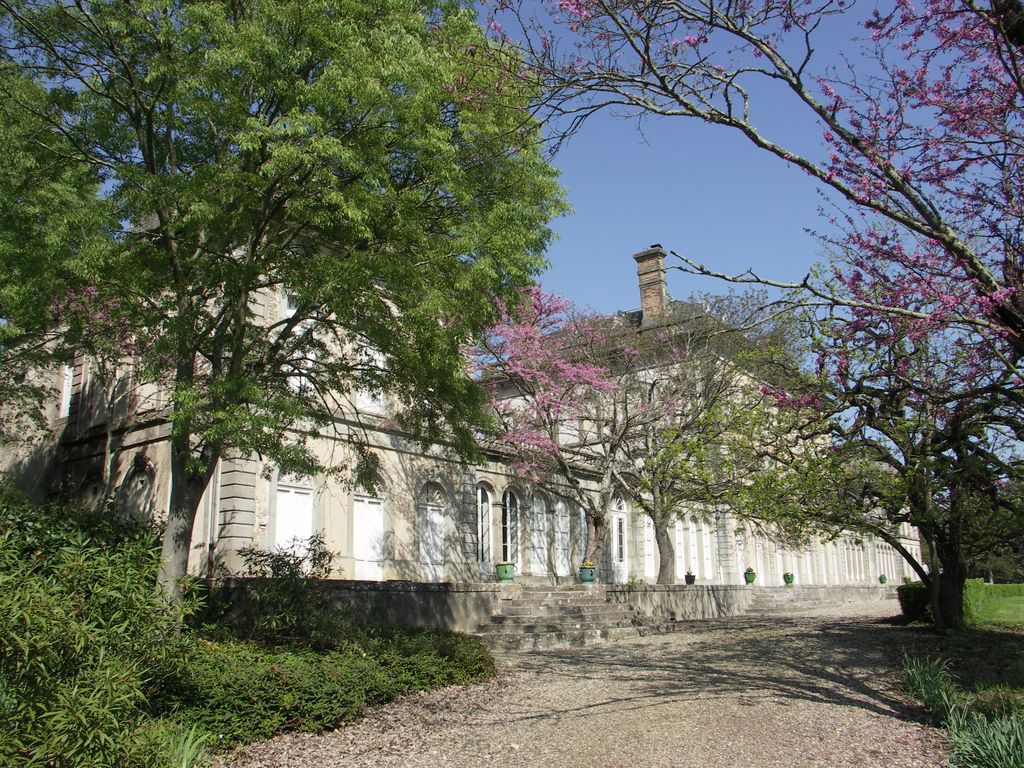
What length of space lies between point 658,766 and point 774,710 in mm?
2295

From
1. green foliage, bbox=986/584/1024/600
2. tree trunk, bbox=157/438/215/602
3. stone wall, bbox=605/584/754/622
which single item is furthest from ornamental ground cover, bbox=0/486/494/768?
green foliage, bbox=986/584/1024/600

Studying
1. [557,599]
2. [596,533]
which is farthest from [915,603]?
[557,599]

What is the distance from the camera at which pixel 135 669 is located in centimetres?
499

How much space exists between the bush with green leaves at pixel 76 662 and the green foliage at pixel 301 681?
155 cm

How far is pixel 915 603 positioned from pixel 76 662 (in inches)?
709

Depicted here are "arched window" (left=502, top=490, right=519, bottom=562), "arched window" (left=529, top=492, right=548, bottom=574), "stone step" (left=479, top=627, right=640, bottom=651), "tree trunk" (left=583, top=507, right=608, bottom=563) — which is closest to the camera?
"stone step" (left=479, top=627, right=640, bottom=651)

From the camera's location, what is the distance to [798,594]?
3014 centimetres

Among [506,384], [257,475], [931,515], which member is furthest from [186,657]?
[506,384]

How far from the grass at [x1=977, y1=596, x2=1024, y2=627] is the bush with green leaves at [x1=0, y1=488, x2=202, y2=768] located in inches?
690

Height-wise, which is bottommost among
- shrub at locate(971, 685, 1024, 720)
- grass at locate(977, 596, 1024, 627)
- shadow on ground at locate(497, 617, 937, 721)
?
grass at locate(977, 596, 1024, 627)

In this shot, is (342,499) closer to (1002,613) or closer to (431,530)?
Answer: (431,530)

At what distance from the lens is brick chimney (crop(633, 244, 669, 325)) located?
29.5 meters

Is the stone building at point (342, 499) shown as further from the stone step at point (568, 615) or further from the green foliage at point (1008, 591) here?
the green foliage at point (1008, 591)

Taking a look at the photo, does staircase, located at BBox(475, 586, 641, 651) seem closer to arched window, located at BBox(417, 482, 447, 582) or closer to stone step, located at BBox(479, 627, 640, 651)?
stone step, located at BBox(479, 627, 640, 651)
